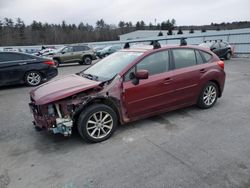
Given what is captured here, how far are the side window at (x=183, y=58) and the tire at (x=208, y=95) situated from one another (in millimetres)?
715

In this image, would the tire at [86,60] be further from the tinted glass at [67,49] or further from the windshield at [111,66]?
the windshield at [111,66]

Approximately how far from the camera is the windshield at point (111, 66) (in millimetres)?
4620

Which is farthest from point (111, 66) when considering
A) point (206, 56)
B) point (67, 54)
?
point (67, 54)

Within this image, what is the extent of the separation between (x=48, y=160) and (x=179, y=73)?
121 inches

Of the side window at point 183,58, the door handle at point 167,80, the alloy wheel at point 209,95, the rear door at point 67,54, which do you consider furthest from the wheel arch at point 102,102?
the rear door at point 67,54

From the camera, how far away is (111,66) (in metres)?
4.95

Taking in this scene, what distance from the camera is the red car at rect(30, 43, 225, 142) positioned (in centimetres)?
401

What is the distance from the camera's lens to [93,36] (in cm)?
7481

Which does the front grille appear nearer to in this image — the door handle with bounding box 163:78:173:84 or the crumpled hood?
the crumpled hood

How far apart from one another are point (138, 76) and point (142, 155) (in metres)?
1.42

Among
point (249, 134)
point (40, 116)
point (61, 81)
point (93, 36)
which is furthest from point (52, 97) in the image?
point (93, 36)

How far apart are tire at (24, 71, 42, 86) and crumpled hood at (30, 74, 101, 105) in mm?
5479

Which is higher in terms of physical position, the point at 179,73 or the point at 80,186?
the point at 179,73

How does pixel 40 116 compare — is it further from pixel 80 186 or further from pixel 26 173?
pixel 80 186
